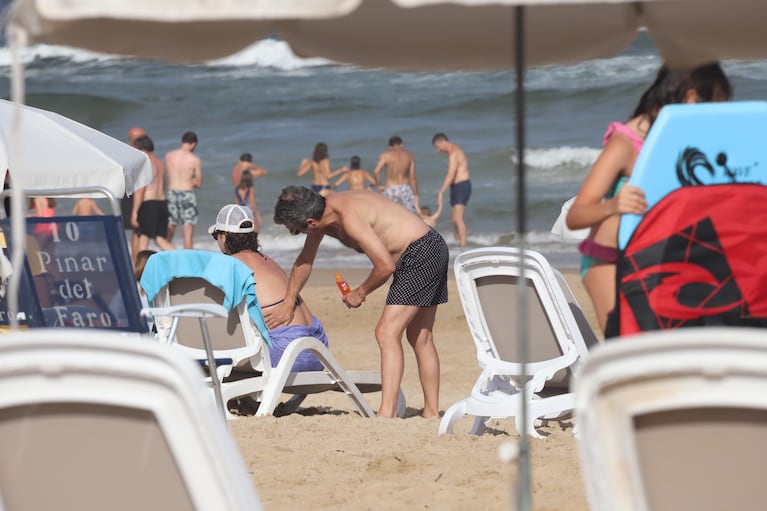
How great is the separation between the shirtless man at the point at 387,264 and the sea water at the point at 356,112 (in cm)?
1235

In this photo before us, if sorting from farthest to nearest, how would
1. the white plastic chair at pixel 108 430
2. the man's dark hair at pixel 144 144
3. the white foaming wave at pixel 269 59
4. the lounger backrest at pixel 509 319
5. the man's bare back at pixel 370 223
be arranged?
the white foaming wave at pixel 269 59 → the man's dark hair at pixel 144 144 → the man's bare back at pixel 370 223 → the lounger backrest at pixel 509 319 → the white plastic chair at pixel 108 430

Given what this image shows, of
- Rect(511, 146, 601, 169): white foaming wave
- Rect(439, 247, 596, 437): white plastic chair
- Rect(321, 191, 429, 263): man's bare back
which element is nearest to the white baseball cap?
Rect(321, 191, 429, 263): man's bare back

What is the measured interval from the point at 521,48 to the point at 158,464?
1345mm

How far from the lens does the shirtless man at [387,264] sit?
5.97 metres

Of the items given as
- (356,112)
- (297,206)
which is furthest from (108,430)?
(356,112)

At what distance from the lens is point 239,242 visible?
650 cm

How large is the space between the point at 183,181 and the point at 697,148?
12.0 metres

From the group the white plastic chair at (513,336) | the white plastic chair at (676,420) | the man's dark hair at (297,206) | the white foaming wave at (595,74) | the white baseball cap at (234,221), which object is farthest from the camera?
the white foaming wave at (595,74)

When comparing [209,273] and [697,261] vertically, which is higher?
[697,261]

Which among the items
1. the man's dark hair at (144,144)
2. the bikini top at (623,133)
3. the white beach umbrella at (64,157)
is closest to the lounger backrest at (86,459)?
the bikini top at (623,133)

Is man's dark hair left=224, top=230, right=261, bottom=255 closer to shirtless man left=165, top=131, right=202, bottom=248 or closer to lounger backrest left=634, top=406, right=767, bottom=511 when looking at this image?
lounger backrest left=634, top=406, right=767, bottom=511

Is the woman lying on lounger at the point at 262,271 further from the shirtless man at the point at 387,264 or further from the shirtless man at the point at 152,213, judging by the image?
the shirtless man at the point at 152,213

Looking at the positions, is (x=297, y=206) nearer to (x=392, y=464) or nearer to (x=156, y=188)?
(x=392, y=464)

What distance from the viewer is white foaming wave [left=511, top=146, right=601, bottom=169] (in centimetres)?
2242
